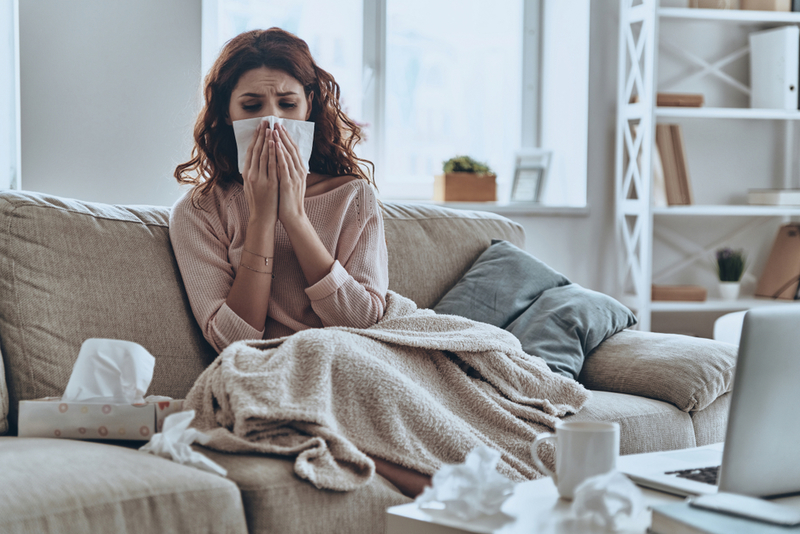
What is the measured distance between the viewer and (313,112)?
1.79 m

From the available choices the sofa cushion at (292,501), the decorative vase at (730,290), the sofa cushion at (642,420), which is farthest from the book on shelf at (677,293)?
the sofa cushion at (292,501)

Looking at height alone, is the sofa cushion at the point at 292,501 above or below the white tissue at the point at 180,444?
below

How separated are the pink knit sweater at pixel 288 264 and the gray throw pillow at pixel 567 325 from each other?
35cm

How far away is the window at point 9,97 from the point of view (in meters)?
1.88

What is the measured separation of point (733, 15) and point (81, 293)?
257cm

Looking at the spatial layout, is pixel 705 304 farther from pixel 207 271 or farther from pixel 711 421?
pixel 207 271

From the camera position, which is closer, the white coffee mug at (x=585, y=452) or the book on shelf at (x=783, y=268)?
the white coffee mug at (x=585, y=452)

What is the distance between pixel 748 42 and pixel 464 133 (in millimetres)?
1233

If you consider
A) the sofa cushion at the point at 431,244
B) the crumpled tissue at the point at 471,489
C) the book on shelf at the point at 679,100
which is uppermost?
the book on shelf at the point at 679,100

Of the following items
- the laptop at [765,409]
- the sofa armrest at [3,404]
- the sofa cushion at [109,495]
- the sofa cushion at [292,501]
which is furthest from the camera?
the sofa armrest at [3,404]

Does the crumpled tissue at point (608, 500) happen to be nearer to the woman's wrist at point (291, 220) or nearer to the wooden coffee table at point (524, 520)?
the wooden coffee table at point (524, 520)

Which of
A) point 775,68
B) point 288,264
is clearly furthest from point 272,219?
point 775,68

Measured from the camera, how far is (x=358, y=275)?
160cm

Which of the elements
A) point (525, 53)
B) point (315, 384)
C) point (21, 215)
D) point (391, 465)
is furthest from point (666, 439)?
point (525, 53)
